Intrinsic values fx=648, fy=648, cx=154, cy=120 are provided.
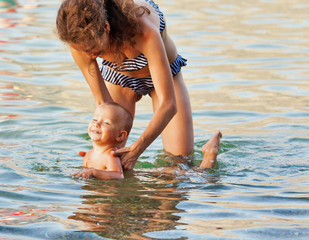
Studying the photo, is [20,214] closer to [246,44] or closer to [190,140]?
[190,140]

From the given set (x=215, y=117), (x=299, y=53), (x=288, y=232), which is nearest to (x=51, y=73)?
(x=215, y=117)

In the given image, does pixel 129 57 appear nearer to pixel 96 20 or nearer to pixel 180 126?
pixel 96 20

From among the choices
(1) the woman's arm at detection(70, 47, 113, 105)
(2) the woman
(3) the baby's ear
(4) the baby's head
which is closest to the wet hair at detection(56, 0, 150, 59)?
(2) the woman

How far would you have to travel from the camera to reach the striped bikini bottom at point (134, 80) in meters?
5.73

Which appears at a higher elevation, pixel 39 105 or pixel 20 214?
pixel 39 105

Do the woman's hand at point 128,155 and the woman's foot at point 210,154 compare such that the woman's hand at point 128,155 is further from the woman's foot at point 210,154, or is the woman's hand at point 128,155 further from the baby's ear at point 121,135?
the woman's foot at point 210,154

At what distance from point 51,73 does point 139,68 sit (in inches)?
200

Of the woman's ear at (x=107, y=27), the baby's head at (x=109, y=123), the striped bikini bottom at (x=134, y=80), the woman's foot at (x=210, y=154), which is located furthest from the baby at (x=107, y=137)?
the woman's ear at (x=107, y=27)

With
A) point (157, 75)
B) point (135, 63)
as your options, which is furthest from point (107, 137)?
point (157, 75)

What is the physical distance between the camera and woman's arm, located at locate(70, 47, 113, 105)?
5.49 meters

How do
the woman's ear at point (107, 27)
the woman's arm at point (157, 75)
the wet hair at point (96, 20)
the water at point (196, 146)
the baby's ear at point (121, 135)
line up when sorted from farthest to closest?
the baby's ear at point (121, 135)
the woman's arm at point (157, 75)
the woman's ear at point (107, 27)
the wet hair at point (96, 20)
the water at point (196, 146)

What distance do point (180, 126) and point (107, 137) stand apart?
0.81 metres

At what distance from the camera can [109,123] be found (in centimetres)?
550

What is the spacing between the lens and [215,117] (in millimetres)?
8141
